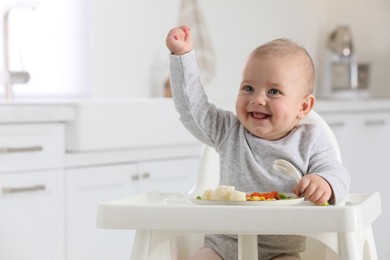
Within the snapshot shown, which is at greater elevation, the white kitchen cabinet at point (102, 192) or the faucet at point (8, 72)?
the faucet at point (8, 72)

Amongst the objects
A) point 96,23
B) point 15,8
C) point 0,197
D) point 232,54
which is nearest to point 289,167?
point 0,197

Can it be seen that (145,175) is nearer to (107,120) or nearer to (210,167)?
(107,120)

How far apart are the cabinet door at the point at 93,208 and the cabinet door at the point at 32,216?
0.14 feet

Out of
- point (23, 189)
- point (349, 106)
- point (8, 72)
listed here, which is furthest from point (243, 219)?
point (349, 106)

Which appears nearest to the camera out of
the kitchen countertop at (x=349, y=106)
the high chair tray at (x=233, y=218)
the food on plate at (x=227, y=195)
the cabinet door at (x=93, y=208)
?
the high chair tray at (x=233, y=218)

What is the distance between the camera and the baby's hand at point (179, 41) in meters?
1.58

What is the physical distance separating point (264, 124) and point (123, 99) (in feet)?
5.90

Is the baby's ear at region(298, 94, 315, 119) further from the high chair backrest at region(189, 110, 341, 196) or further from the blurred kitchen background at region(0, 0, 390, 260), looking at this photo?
the blurred kitchen background at region(0, 0, 390, 260)

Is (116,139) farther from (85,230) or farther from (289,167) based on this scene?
(289,167)

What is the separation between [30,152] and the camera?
8.40ft

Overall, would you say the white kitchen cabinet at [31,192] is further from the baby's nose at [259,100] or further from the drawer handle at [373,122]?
the drawer handle at [373,122]

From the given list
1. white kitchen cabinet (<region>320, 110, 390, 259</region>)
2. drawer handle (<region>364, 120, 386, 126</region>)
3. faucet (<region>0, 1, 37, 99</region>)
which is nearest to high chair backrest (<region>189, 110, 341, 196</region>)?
faucet (<region>0, 1, 37, 99</region>)

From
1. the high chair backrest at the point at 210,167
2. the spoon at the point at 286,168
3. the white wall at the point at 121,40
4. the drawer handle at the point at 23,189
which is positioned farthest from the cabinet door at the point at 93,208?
the spoon at the point at 286,168

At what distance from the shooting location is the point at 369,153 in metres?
3.87
